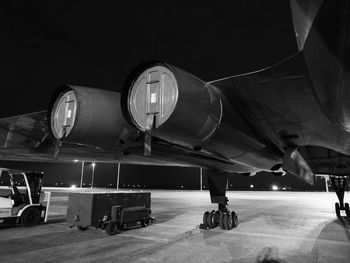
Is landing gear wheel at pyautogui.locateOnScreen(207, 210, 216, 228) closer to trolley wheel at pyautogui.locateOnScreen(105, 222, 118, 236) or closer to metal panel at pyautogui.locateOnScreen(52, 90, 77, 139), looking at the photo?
trolley wheel at pyautogui.locateOnScreen(105, 222, 118, 236)

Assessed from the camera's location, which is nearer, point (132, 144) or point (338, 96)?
point (338, 96)

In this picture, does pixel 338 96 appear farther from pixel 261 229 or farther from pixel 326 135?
pixel 261 229

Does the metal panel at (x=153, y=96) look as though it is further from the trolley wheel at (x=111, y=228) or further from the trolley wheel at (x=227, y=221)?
the trolley wheel at (x=227, y=221)

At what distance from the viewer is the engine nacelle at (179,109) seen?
2988mm

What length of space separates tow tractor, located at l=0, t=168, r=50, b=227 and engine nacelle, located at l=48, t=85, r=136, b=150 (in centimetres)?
842

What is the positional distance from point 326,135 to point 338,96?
90.5 inches

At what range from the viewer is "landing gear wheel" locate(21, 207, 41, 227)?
1077 centimetres

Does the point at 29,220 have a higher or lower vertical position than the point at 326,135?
lower

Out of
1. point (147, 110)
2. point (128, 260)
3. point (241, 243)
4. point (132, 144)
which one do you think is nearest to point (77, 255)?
point (128, 260)

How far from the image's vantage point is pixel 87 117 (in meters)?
3.67

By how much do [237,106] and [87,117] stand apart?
6.99ft

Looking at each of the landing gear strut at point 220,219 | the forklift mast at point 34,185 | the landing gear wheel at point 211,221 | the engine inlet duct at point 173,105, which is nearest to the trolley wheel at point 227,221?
the landing gear strut at point 220,219

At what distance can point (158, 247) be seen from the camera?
7.46 metres

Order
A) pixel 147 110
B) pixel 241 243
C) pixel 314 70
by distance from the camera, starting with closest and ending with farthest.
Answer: pixel 314 70, pixel 147 110, pixel 241 243
